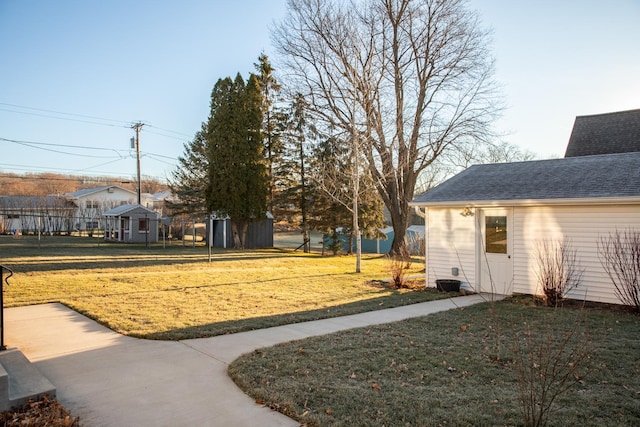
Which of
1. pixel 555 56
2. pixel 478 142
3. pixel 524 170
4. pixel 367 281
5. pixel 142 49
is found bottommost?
pixel 367 281

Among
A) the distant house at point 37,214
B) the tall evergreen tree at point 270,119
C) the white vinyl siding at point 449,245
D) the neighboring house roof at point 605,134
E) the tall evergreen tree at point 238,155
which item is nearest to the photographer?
the white vinyl siding at point 449,245

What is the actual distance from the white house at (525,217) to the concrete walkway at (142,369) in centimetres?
409

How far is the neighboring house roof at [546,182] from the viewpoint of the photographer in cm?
866

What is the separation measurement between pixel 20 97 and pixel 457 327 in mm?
29039

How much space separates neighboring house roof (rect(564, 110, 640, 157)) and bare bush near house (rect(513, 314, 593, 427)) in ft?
34.8

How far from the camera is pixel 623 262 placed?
8055 millimetres

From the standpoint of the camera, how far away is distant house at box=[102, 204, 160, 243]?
2750 cm

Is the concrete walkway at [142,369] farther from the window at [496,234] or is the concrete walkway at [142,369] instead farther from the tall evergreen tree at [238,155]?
the tall evergreen tree at [238,155]

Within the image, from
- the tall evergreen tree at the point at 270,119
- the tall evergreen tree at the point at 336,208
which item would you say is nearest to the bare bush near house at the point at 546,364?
the tall evergreen tree at the point at 336,208

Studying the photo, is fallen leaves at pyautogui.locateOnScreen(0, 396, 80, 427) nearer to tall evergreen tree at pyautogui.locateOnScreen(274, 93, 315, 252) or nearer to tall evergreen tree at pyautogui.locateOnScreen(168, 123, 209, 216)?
tall evergreen tree at pyautogui.locateOnScreen(274, 93, 315, 252)

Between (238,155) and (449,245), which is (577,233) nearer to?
(449,245)

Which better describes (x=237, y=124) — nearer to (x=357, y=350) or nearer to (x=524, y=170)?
(x=524, y=170)

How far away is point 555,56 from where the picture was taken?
42.0 ft

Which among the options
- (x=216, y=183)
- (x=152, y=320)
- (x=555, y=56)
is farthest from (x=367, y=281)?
(x=216, y=183)
